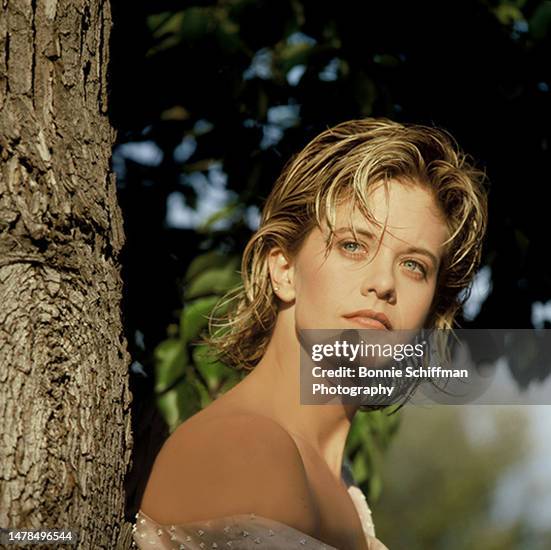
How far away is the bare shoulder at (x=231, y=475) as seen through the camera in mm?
1943

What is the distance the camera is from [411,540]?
35.6ft

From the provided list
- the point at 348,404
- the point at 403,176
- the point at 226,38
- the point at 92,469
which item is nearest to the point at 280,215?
the point at 403,176

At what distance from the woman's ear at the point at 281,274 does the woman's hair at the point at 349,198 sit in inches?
0.8

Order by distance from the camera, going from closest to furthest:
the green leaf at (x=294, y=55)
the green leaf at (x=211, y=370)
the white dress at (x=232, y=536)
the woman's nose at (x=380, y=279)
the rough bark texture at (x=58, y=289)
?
the rough bark texture at (x=58, y=289)
the white dress at (x=232, y=536)
the woman's nose at (x=380, y=279)
the green leaf at (x=211, y=370)
the green leaf at (x=294, y=55)

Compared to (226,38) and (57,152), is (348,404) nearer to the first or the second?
(57,152)

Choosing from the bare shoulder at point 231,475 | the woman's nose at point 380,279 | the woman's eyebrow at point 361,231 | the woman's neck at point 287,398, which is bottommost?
the bare shoulder at point 231,475

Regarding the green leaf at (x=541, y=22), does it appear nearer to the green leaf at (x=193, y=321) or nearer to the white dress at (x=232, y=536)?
the green leaf at (x=193, y=321)

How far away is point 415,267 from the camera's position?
2.30 meters

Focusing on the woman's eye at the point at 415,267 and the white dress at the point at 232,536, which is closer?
the white dress at the point at 232,536

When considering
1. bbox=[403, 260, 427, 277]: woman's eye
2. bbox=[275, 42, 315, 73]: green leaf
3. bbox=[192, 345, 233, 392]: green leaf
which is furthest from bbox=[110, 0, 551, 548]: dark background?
bbox=[403, 260, 427, 277]: woman's eye

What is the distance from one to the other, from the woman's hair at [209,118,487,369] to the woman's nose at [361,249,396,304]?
0.11 meters

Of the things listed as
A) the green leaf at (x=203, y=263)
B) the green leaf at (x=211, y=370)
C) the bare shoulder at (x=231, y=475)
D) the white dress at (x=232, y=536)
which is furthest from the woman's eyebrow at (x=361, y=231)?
the green leaf at (x=203, y=263)

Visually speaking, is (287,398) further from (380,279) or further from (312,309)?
(380,279)

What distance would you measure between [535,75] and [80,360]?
7.93 feet
